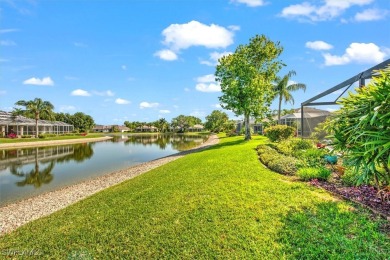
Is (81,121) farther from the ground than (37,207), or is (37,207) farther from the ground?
(81,121)

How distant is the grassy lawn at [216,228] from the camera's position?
3.92 metres

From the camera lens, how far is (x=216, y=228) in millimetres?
4703

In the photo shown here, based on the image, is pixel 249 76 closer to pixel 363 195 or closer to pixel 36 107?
pixel 363 195

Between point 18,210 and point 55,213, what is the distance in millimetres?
1959

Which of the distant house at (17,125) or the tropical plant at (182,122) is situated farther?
the tropical plant at (182,122)

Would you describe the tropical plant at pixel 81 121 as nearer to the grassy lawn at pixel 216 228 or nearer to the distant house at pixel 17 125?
the distant house at pixel 17 125

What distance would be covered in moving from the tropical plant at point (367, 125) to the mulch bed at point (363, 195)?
1.28 m

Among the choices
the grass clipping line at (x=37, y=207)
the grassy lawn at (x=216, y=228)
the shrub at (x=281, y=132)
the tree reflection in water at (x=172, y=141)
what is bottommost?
the grass clipping line at (x=37, y=207)

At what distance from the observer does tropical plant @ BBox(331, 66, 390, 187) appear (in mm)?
3504

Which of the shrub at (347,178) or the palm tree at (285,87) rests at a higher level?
the palm tree at (285,87)

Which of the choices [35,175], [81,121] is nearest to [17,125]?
[81,121]

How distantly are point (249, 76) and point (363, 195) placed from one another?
20271mm

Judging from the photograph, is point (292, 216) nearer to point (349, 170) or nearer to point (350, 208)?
point (350, 208)

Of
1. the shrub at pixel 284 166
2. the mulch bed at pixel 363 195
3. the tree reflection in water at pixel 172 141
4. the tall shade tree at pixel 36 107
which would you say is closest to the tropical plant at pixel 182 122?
the tree reflection in water at pixel 172 141
